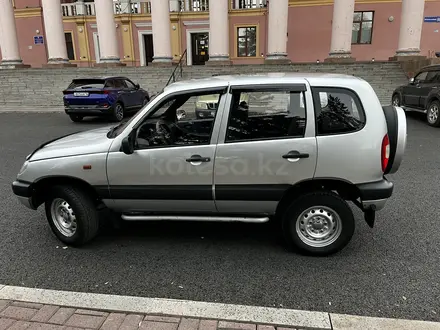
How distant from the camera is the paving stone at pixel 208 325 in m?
2.47

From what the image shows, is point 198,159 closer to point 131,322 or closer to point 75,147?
point 75,147

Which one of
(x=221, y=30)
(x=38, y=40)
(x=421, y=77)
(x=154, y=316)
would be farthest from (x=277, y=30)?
(x=38, y=40)

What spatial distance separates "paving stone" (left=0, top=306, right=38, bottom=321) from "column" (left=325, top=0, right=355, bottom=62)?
1847 cm

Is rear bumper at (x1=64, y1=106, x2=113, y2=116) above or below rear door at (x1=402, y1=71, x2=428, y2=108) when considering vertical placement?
below

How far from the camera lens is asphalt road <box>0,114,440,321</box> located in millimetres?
2830

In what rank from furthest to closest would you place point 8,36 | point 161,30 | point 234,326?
point 8,36
point 161,30
point 234,326

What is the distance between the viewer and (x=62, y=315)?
2641mm

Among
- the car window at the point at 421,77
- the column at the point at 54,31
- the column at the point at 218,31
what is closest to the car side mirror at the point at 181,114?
the car window at the point at 421,77

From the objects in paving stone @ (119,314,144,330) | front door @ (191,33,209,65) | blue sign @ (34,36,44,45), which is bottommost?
paving stone @ (119,314,144,330)

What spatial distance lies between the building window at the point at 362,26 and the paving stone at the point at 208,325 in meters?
26.1

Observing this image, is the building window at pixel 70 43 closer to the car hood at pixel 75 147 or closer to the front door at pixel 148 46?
the front door at pixel 148 46

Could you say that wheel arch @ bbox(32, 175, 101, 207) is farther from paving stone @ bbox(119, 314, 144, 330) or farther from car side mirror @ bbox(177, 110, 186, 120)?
paving stone @ bbox(119, 314, 144, 330)

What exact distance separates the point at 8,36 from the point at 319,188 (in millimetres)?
23925

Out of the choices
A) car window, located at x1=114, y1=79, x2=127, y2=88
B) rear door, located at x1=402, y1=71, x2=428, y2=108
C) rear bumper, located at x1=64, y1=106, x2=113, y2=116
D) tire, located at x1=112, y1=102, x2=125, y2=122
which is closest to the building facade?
car window, located at x1=114, y1=79, x2=127, y2=88
